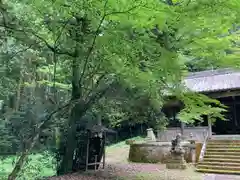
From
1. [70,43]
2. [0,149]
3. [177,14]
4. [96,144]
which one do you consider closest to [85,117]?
[96,144]

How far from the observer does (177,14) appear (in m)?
4.46

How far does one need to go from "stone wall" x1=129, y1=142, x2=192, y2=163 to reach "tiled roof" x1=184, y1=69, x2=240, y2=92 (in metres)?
3.02

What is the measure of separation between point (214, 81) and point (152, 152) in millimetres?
6046

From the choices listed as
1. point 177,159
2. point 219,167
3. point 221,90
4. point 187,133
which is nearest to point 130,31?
point 177,159

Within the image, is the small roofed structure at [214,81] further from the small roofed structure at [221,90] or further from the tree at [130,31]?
the tree at [130,31]

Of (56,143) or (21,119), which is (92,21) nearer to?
(21,119)

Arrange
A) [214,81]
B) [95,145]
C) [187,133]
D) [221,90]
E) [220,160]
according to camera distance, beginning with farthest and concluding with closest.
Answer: [214,81]
[187,133]
[221,90]
[220,160]
[95,145]

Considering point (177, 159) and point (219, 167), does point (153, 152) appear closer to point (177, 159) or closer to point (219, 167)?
point (177, 159)

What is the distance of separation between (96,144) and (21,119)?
2.94 meters

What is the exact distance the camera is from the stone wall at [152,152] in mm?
11920

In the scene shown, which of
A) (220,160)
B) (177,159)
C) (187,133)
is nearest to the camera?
(177,159)

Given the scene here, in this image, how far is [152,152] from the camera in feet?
40.5

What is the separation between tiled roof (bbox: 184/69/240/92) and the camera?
13.9 m

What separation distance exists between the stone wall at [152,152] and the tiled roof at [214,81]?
9.91 feet
